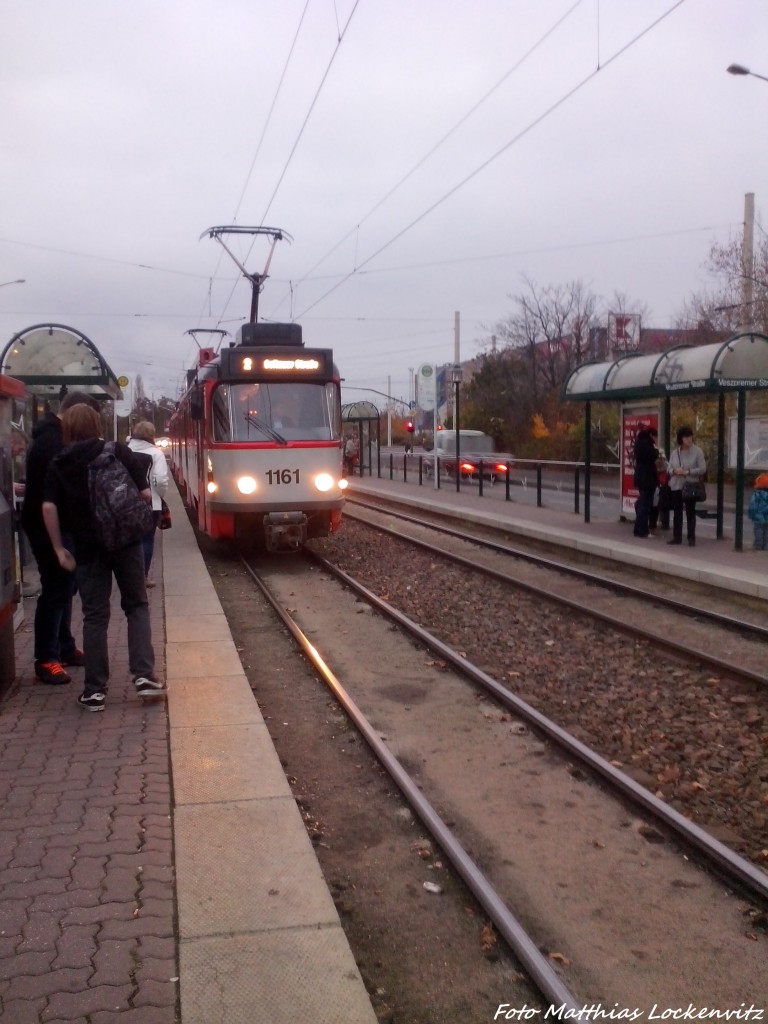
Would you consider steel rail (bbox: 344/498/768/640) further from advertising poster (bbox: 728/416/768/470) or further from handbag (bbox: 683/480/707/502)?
advertising poster (bbox: 728/416/768/470)

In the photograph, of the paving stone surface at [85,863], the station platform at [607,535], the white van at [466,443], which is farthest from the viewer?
the white van at [466,443]

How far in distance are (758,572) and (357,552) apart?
21.1ft

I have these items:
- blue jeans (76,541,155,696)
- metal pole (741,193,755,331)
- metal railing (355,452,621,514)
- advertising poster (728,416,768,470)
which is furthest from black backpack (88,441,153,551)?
metal pole (741,193,755,331)

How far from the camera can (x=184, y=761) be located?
206 inches

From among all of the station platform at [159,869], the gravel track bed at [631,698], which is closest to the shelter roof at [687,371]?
the gravel track bed at [631,698]

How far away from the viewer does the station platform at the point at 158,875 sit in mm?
3104

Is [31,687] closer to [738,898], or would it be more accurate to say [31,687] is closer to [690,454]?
[738,898]

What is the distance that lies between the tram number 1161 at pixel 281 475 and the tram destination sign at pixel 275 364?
1.27m

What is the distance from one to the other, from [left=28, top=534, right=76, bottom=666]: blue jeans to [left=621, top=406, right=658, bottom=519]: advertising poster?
12613mm

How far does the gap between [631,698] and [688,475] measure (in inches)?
314

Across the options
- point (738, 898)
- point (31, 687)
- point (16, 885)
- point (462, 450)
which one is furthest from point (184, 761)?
point (462, 450)

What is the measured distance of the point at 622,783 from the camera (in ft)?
17.5

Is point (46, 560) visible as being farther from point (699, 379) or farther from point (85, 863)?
point (699, 379)

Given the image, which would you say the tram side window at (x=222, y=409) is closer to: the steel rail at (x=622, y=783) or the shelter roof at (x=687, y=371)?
the steel rail at (x=622, y=783)
